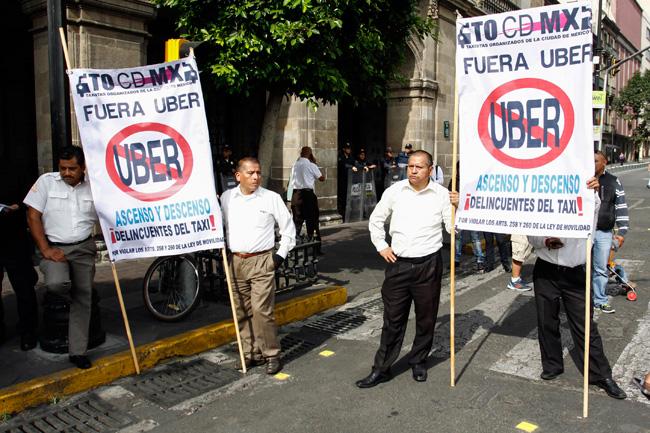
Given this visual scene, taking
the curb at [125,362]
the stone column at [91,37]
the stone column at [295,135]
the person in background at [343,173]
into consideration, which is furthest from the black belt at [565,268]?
the person in background at [343,173]

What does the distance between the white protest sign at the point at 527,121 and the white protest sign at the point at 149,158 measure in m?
2.17

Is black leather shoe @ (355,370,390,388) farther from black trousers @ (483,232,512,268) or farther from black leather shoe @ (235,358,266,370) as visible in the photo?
black trousers @ (483,232,512,268)

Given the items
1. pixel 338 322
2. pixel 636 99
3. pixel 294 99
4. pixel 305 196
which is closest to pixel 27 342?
pixel 338 322

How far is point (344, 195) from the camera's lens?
15469mm

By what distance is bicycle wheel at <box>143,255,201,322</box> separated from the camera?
616 centimetres

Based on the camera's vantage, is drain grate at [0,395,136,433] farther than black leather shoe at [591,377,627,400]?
No

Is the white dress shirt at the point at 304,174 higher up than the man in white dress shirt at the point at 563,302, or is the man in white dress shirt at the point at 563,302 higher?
the white dress shirt at the point at 304,174

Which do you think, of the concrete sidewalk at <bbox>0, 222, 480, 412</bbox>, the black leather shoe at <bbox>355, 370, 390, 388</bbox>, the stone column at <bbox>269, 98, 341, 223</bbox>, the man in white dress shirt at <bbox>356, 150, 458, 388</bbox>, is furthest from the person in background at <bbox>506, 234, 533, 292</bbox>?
the stone column at <bbox>269, 98, 341, 223</bbox>

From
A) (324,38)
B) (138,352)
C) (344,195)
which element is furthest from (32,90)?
(138,352)

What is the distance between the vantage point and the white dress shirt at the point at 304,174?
34.2ft

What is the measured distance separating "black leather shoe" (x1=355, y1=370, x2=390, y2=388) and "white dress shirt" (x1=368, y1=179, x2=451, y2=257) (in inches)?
37.9

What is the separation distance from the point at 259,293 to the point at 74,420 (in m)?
1.65

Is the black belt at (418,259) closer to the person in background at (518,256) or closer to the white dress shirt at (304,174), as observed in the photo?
the person in background at (518,256)

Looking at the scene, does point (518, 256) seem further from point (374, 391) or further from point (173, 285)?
point (173, 285)
